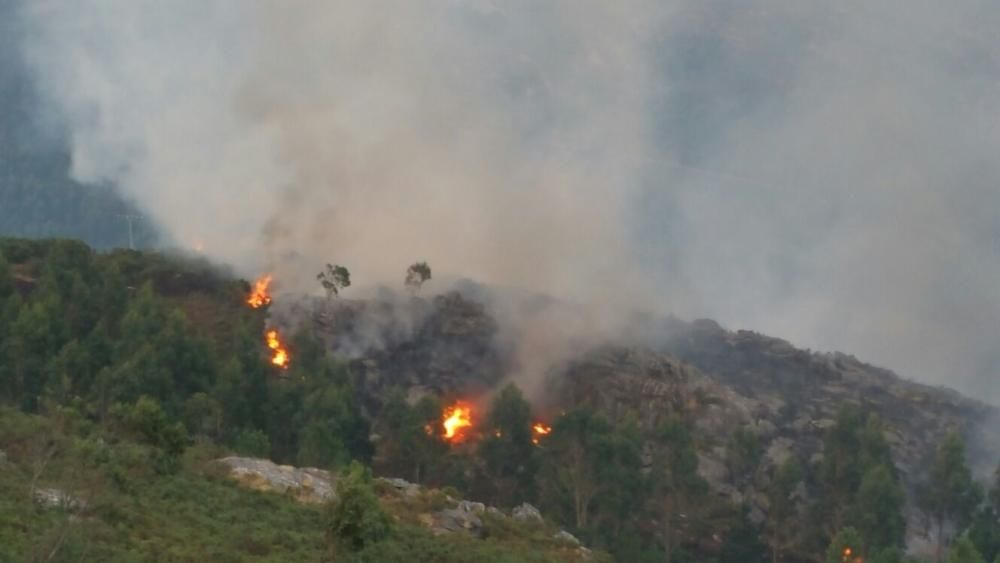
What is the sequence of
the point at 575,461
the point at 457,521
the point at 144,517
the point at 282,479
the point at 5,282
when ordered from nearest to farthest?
the point at 144,517 < the point at 457,521 < the point at 282,479 < the point at 575,461 < the point at 5,282

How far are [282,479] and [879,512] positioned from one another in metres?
50.7

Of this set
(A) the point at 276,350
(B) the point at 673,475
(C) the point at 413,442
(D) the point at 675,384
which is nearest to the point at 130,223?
(A) the point at 276,350

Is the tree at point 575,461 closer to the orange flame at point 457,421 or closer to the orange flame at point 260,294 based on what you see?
the orange flame at point 457,421

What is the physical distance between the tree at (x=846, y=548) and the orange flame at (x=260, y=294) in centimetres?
7702

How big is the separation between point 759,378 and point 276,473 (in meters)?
96.4

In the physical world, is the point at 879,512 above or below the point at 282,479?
above

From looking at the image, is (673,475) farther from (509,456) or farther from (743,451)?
(743,451)

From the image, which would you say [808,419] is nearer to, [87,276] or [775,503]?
[775,503]

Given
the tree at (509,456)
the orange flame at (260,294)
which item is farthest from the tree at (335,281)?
the tree at (509,456)

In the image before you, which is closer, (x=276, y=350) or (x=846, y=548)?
(x=846, y=548)

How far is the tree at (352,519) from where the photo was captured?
145ft

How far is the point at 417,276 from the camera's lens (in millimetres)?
143750

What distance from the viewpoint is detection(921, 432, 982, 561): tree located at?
98625 millimetres

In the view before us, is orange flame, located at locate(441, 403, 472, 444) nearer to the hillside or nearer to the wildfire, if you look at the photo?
the hillside
